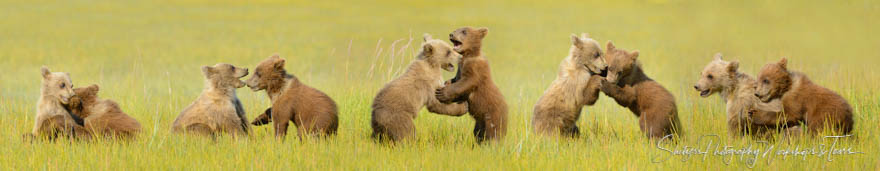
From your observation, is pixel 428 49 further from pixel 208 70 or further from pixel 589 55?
pixel 208 70

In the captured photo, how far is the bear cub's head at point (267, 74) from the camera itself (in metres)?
7.65

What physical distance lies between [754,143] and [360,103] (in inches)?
160

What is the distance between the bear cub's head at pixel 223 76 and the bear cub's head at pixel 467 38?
222 centimetres

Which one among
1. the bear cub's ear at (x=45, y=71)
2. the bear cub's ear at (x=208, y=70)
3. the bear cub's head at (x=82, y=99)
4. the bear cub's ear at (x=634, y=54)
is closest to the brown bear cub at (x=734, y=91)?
the bear cub's ear at (x=634, y=54)

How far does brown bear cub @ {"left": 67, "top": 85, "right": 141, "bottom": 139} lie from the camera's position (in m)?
7.68

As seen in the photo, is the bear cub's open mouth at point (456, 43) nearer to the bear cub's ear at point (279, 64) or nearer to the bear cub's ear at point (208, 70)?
the bear cub's ear at point (279, 64)

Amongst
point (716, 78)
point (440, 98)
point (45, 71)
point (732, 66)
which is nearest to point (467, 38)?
point (440, 98)

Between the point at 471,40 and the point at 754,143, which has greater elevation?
the point at 471,40

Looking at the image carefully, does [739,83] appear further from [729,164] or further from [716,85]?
[729,164]

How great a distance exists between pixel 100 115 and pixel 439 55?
3.34 metres

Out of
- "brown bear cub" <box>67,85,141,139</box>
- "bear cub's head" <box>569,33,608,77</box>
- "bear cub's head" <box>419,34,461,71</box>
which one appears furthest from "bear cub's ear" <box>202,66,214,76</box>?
"bear cub's head" <box>569,33,608,77</box>

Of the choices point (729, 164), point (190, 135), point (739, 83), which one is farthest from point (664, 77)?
point (190, 135)

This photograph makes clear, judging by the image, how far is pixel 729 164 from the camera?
6.57 metres

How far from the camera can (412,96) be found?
742cm
